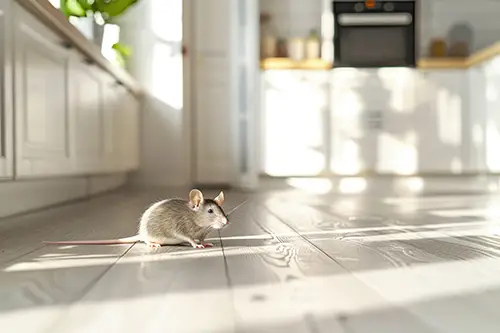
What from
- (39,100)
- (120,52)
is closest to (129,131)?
(120,52)

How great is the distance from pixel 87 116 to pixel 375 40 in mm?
3183

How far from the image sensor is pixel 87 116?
11.2ft

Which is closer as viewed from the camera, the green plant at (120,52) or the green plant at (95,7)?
the green plant at (95,7)

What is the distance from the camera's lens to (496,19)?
647cm

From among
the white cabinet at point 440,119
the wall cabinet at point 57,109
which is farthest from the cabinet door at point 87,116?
the white cabinet at point 440,119

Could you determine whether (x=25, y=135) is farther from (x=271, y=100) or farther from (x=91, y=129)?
(x=271, y=100)

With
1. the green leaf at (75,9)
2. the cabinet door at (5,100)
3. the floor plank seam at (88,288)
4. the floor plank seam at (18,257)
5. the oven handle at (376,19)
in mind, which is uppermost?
the oven handle at (376,19)

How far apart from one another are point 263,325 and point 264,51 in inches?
214

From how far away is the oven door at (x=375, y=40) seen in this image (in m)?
5.82

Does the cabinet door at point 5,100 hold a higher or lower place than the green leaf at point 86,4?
lower

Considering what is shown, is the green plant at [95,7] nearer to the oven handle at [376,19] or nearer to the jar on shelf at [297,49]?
the jar on shelf at [297,49]

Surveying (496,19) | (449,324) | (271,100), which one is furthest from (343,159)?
(449,324)

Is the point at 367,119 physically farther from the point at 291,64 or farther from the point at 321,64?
the point at 291,64

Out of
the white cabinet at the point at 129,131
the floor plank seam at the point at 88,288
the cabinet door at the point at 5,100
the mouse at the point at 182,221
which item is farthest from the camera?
the white cabinet at the point at 129,131
